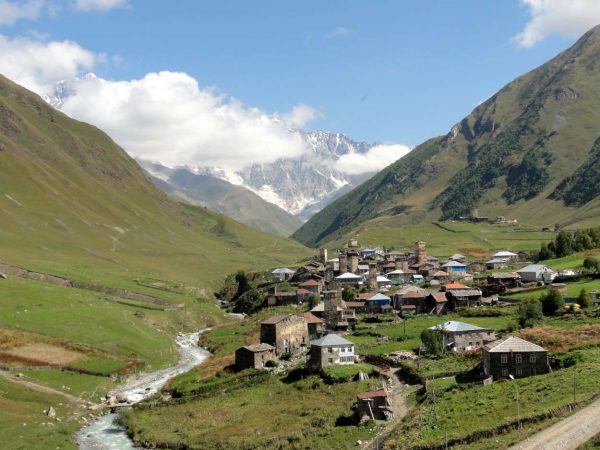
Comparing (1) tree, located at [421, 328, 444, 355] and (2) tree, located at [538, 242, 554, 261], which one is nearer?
(1) tree, located at [421, 328, 444, 355]

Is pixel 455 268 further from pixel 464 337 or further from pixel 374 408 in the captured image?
pixel 374 408

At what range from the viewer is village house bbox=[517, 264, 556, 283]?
12704 cm

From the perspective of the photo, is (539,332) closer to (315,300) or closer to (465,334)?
(465,334)

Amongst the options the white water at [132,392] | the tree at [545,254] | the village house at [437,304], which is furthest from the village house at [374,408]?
the tree at [545,254]

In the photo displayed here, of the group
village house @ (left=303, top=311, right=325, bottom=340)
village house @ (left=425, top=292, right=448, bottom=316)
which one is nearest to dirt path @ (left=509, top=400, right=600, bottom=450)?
village house @ (left=303, top=311, right=325, bottom=340)

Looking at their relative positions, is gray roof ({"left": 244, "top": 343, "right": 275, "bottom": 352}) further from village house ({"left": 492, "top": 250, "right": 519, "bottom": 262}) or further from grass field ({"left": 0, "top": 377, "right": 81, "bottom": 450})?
village house ({"left": 492, "top": 250, "right": 519, "bottom": 262})

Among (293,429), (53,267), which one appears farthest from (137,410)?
(53,267)

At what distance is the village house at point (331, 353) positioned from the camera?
78.7m

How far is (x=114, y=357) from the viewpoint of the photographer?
10050 cm

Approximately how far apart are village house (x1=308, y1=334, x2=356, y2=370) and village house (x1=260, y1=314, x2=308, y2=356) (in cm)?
1360

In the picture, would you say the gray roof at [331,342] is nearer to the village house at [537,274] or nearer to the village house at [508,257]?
the village house at [537,274]

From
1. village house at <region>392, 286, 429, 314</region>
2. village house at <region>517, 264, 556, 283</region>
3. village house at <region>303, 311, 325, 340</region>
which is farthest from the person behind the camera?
village house at <region>517, 264, 556, 283</region>

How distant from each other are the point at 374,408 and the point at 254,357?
28345 millimetres

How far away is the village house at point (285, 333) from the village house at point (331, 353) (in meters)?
13.6
